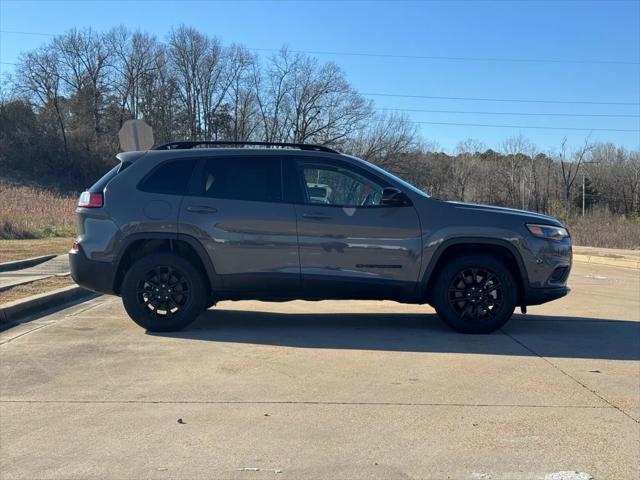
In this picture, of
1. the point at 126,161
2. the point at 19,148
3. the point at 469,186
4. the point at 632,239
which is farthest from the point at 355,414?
the point at 19,148

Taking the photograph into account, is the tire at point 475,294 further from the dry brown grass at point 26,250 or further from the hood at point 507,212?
the dry brown grass at point 26,250

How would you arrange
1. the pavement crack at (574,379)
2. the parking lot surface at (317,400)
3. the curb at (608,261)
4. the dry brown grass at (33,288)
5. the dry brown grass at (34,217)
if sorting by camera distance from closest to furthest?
the parking lot surface at (317,400) → the pavement crack at (574,379) → the dry brown grass at (33,288) → the curb at (608,261) → the dry brown grass at (34,217)

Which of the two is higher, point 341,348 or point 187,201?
point 187,201

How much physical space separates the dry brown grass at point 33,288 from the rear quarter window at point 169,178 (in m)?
2.69

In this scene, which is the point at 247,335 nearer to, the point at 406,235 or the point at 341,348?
the point at 341,348

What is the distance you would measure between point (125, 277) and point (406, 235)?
10.1ft

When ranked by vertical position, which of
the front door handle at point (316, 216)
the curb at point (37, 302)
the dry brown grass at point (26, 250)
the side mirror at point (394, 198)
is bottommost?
the curb at point (37, 302)

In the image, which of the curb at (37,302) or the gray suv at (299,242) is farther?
the curb at (37,302)

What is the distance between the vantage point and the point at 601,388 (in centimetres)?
504

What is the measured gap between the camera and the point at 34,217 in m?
25.3

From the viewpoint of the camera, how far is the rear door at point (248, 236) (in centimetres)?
656

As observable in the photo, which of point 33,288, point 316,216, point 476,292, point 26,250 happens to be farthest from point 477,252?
point 26,250

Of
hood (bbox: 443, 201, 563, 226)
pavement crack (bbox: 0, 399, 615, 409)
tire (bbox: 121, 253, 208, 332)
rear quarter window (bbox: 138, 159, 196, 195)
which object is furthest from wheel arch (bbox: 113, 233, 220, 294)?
hood (bbox: 443, 201, 563, 226)

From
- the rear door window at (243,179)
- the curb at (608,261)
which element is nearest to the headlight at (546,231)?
the rear door window at (243,179)
